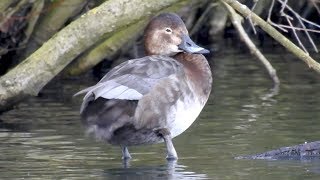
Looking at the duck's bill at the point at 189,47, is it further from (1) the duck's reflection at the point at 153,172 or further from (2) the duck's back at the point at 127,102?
(1) the duck's reflection at the point at 153,172

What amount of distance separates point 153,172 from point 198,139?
140 centimetres

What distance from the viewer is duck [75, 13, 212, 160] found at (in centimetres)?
712

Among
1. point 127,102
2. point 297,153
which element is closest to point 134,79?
point 127,102

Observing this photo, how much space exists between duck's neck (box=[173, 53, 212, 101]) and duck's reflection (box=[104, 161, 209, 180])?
2.48 feet

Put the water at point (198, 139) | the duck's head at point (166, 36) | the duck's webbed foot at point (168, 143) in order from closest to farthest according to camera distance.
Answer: the water at point (198, 139), the duck's webbed foot at point (168, 143), the duck's head at point (166, 36)

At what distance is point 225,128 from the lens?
866 centimetres

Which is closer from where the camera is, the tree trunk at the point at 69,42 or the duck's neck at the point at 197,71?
the duck's neck at the point at 197,71

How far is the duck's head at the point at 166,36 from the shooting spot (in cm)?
799

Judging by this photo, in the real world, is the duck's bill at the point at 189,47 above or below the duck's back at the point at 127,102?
above

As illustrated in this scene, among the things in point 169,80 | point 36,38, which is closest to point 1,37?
point 36,38

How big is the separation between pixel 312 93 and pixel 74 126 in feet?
9.31

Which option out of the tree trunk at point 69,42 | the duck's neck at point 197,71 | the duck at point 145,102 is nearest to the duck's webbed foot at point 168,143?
A: the duck at point 145,102

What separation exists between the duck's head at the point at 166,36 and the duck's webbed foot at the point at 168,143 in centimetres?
87

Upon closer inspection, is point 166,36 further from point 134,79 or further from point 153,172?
point 153,172
